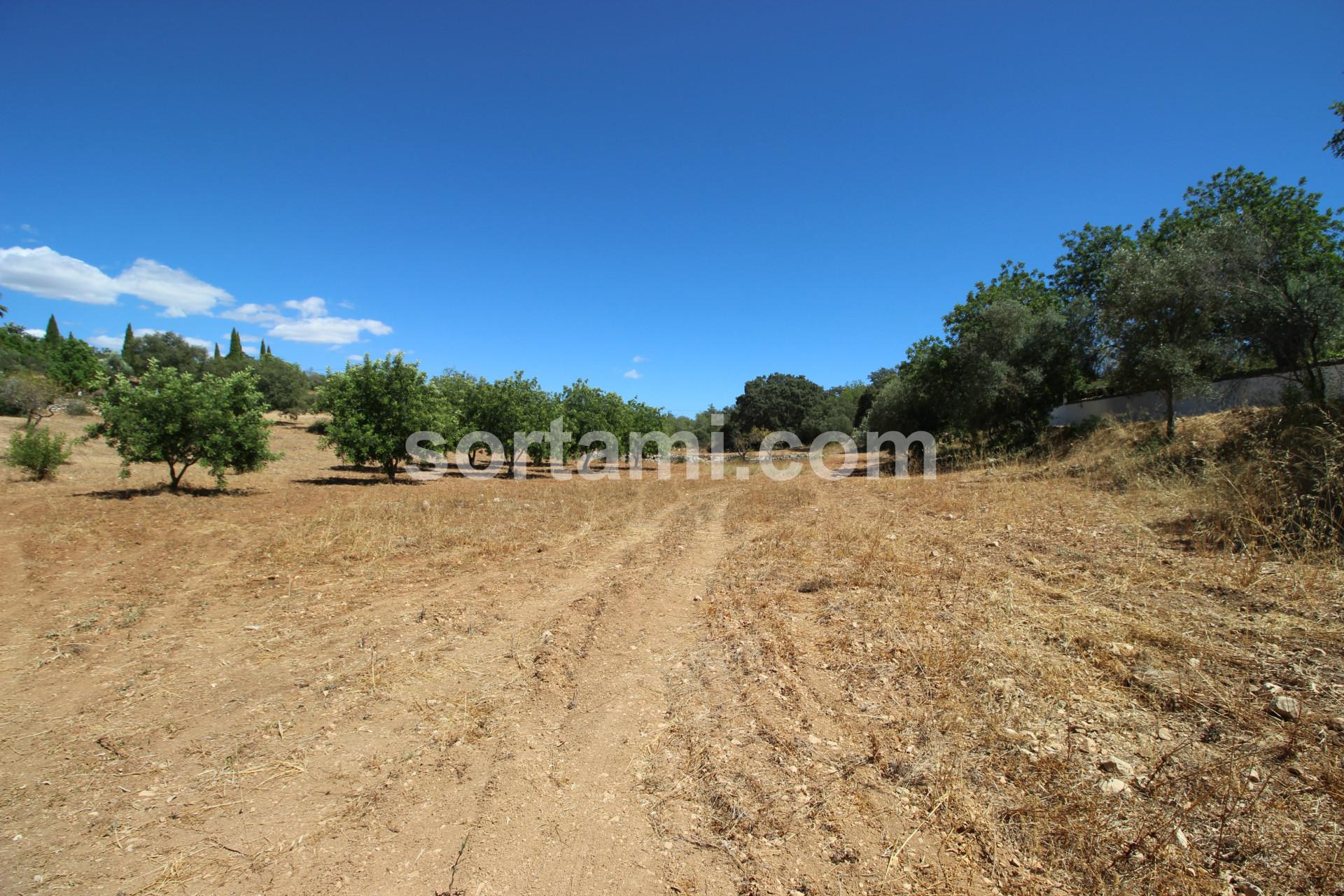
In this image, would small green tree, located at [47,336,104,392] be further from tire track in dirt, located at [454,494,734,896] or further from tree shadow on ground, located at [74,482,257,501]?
tire track in dirt, located at [454,494,734,896]

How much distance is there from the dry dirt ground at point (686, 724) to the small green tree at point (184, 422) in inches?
265

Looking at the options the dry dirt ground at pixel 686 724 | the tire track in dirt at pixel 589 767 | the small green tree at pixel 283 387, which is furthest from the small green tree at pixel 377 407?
the small green tree at pixel 283 387

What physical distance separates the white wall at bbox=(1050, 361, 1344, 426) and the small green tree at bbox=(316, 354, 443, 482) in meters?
22.5

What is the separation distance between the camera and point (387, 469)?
64.1ft

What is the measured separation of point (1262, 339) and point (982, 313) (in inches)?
358

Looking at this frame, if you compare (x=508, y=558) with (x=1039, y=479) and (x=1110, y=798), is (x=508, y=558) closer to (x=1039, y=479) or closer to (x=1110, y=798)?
(x=1110, y=798)

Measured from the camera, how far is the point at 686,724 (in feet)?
11.7

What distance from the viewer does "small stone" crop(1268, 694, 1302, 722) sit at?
308 centimetres

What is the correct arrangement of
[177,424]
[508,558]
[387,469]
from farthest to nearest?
[387,469] < [177,424] < [508,558]

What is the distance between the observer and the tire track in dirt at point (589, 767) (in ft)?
7.87

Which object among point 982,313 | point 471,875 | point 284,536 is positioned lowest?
point 471,875

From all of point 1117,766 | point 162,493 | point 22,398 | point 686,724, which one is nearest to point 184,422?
point 162,493

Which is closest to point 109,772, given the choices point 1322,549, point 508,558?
point 508,558

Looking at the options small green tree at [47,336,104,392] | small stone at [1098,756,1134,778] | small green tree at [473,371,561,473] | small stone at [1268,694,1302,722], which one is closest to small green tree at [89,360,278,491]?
small green tree at [473,371,561,473]
